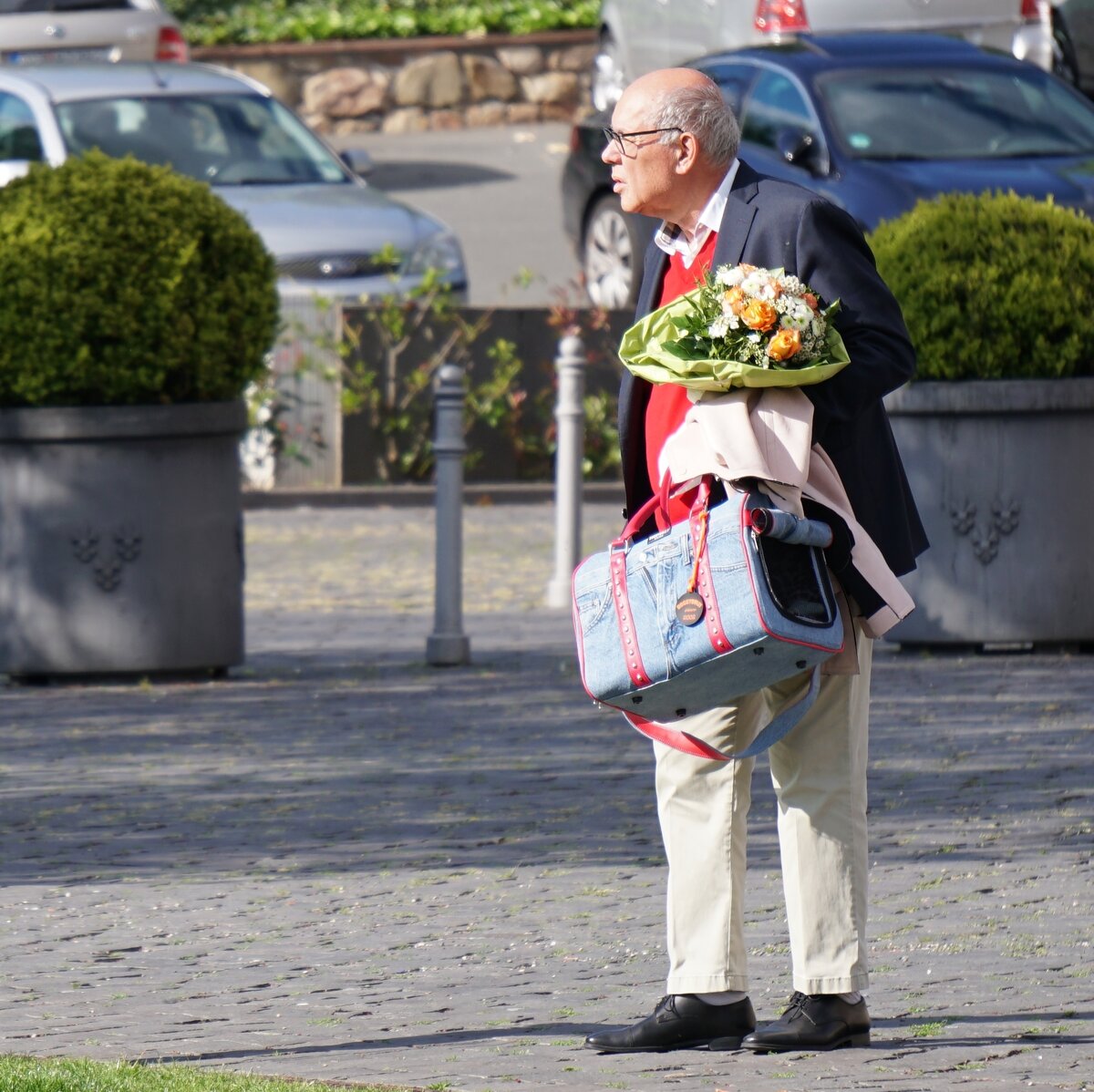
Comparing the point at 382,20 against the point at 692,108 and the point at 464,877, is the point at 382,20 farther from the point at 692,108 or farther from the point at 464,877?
the point at 692,108

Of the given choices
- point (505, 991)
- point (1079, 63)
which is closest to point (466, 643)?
point (505, 991)

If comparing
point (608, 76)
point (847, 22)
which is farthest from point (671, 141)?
point (608, 76)

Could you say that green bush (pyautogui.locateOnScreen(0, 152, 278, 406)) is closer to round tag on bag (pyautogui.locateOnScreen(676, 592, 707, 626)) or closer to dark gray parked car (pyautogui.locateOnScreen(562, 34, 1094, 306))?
round tag on bag (pyautogui.locateOnScreen(676, 592, 707, 626))

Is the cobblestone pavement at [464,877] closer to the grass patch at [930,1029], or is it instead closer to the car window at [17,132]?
the grass patch at [930,1029]

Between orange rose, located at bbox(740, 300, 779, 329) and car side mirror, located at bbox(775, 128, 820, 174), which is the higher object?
orange rose, located at bbox(740, 300, 779, 329)

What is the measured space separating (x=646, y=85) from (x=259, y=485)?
9.01 metres

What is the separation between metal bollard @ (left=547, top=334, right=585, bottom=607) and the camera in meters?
10.6

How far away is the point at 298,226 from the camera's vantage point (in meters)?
13.9

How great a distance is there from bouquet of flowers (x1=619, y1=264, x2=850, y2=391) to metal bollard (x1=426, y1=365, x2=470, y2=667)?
4.90m

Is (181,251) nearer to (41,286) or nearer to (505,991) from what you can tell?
(41,286)

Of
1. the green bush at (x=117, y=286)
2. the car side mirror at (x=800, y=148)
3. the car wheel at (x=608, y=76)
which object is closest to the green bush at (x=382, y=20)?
the car wheel at (x=608, y=76)

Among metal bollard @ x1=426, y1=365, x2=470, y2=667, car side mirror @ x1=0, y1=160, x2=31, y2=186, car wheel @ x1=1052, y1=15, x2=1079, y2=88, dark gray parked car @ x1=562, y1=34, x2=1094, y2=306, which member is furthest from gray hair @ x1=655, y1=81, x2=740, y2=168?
car wheel @ x1=1052, y1=15, x2=1079, y2=88

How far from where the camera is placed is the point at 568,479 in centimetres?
1066

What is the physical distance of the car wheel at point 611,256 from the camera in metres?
15.2
